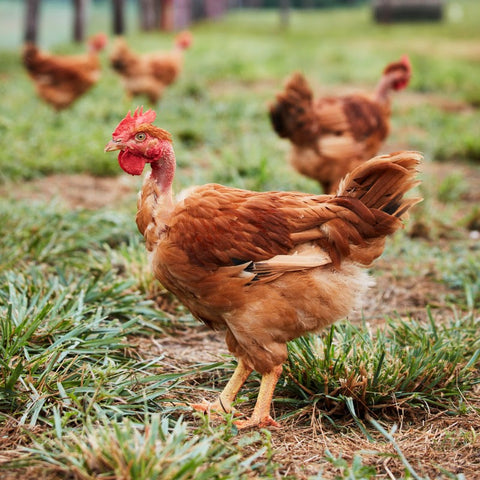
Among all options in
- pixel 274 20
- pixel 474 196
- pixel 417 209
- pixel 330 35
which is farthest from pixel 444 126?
pixel 274 20

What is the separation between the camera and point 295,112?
5891 millimetres

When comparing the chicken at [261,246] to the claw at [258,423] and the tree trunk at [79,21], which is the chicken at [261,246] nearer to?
the claw at [258,423]

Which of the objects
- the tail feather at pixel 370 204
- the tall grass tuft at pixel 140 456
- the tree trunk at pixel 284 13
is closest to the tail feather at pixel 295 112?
the tail feather at pixel 370 204

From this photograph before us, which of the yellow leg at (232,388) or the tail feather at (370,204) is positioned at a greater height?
the tail feather at (370,204)

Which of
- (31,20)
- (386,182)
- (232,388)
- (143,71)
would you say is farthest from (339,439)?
(31,20)

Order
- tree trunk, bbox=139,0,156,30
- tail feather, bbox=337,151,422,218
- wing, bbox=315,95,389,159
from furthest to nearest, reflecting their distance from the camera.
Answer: tree trunk, bbox=139,0,156,30 < wing, bbox=315,95,389,159 < tail feather, bbox=337,151,422,218

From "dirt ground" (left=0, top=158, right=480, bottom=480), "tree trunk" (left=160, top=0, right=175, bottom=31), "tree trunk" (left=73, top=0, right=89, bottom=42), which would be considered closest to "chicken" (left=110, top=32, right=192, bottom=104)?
"dirt ground" (left=0, top=158, right=480, bottom=480)

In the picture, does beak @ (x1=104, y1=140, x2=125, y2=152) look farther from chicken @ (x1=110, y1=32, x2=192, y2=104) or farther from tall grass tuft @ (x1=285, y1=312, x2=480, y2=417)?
chicken @ (x1=110, y1=32, x2=192, y2=104)

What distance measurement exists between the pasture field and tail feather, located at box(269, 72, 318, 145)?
0.46 m

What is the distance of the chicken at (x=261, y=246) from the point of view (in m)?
2.89

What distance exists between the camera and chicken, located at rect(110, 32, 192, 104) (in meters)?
10.7

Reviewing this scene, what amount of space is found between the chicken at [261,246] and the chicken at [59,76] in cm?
725

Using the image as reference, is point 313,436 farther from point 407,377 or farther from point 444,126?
point 444,126

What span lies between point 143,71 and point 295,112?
556 centimetres
